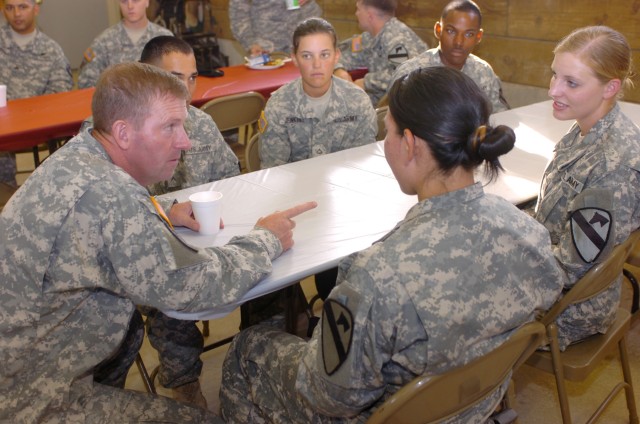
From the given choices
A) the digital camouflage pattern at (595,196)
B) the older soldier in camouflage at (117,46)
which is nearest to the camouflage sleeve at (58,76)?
the older soldier in camouflage at (117,46)

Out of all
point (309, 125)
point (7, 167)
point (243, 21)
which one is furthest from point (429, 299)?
point (243, 21)

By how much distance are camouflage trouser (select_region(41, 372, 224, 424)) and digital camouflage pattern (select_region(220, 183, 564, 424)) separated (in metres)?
0.37

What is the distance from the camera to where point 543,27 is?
5.01 m

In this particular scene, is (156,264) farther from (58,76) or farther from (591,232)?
→ (58,76)

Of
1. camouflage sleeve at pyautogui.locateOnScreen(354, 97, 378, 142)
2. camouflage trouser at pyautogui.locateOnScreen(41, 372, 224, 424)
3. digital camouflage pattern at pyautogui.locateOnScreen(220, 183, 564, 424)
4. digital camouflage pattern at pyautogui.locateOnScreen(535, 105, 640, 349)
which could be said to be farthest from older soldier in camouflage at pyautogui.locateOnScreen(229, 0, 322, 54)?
digital camouflage pattern at pyautogui.locateOnScreen(220, 183, 564, 424)

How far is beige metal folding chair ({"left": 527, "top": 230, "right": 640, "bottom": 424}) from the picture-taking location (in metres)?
1.85

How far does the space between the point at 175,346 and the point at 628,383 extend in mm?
1610

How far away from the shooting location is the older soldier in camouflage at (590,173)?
1.99 metres

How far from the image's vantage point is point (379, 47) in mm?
5094

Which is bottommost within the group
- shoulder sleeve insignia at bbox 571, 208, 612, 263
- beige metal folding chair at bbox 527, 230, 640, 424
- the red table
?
beige metal folding chair at bbox 527, 230, 640, 424

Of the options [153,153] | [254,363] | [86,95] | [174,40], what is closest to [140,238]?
[153,153]

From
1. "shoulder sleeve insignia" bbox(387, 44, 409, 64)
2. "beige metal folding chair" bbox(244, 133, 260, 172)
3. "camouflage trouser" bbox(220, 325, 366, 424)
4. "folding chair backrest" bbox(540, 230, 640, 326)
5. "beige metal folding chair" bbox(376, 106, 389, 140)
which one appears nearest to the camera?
"camouflage trouser" bbox(220, 325, 366, 424)

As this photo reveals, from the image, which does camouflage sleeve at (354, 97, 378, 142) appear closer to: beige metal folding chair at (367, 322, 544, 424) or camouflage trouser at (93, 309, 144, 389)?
camouflage trouser at (93, 309, 144, 389)

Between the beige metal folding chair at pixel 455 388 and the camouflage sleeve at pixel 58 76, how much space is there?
14.0 ft
